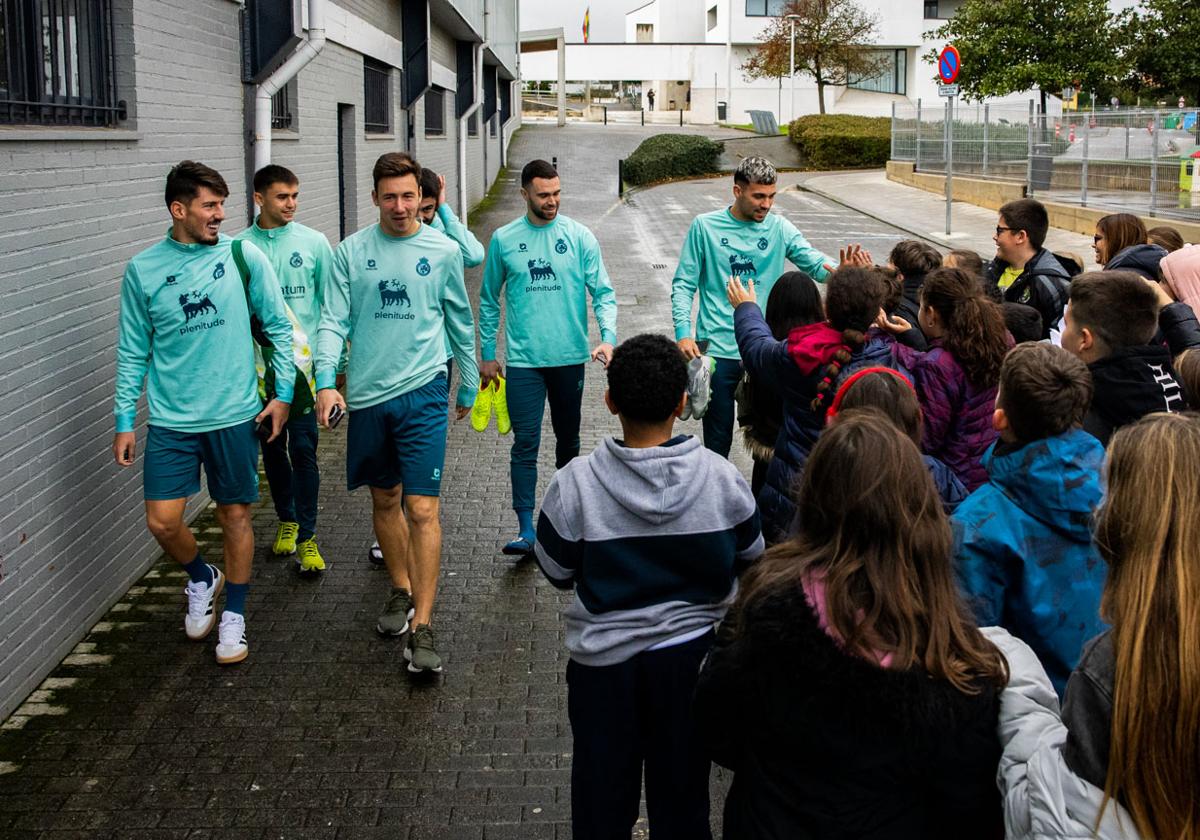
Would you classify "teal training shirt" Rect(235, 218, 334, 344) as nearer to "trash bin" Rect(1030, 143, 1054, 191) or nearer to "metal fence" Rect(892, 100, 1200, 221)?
"metal fence" Rect(892, 100, 1200, 221)

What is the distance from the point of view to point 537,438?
689cm

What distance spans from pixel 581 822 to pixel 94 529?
3.41 meters

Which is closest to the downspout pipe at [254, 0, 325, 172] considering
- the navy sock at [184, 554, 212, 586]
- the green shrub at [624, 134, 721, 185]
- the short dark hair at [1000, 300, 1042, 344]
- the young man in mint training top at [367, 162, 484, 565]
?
the young man in mint training top at [367, 162, 484, 565]

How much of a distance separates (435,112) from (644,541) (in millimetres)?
20922

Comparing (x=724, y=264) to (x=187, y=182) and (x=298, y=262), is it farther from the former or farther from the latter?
(x=187, y=182)

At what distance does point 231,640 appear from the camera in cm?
546

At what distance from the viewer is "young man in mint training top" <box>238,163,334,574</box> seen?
660 cm

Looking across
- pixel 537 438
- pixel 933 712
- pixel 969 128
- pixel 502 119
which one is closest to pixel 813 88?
pixel 502 119

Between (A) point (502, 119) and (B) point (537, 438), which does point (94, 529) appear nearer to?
(B) point (537, 438)

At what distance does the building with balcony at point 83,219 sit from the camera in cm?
516

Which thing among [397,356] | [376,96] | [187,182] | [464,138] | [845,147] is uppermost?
[845,147]

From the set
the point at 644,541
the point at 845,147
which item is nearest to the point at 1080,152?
the point at 845,147

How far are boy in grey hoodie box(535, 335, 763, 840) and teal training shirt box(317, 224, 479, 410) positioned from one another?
7.57 feet

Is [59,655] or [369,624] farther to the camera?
[369,624]
